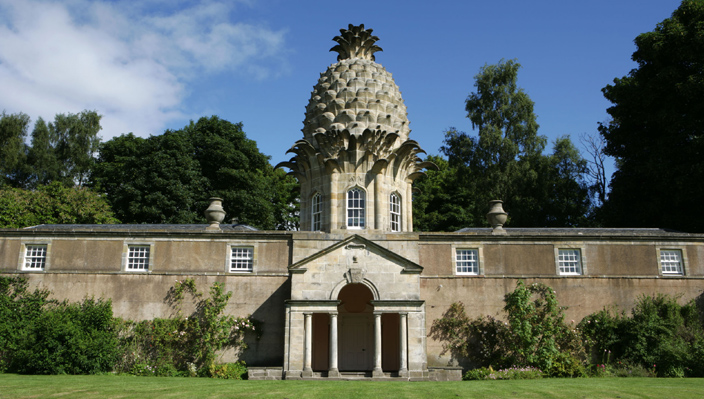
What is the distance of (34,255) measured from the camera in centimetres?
2533

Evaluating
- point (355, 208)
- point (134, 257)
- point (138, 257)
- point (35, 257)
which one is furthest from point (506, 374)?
point (35, 257)

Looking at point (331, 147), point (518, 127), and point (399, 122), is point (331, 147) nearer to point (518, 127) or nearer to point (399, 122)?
point (399, 122)

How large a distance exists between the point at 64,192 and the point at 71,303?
1412 centimetres

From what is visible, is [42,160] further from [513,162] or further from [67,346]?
[513,162]

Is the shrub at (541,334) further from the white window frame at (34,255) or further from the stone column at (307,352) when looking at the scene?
the white window frame at (34,255)

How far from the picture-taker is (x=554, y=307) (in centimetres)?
2380

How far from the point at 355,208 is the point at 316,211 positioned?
209 centimetres

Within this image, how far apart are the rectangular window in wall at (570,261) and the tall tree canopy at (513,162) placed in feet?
40.6

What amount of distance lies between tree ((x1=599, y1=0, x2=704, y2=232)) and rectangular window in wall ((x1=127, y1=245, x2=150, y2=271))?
27.6 metres

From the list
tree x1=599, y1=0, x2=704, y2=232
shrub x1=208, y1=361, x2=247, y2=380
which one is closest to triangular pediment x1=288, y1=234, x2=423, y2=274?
shrub x1=208, y1=361, x2=247, y2=380

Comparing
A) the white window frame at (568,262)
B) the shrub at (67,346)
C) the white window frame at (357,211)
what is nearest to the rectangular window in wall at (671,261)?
the white window frame at (568,262)

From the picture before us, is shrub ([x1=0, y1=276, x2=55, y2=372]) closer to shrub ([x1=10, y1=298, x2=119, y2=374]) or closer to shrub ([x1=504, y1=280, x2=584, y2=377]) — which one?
shrub ([x1=10, y1=298, x2=119, y2=374])

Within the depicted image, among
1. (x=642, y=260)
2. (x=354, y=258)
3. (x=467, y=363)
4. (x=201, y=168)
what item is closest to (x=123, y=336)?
(x=354, y=258)

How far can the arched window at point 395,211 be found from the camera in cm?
2614
